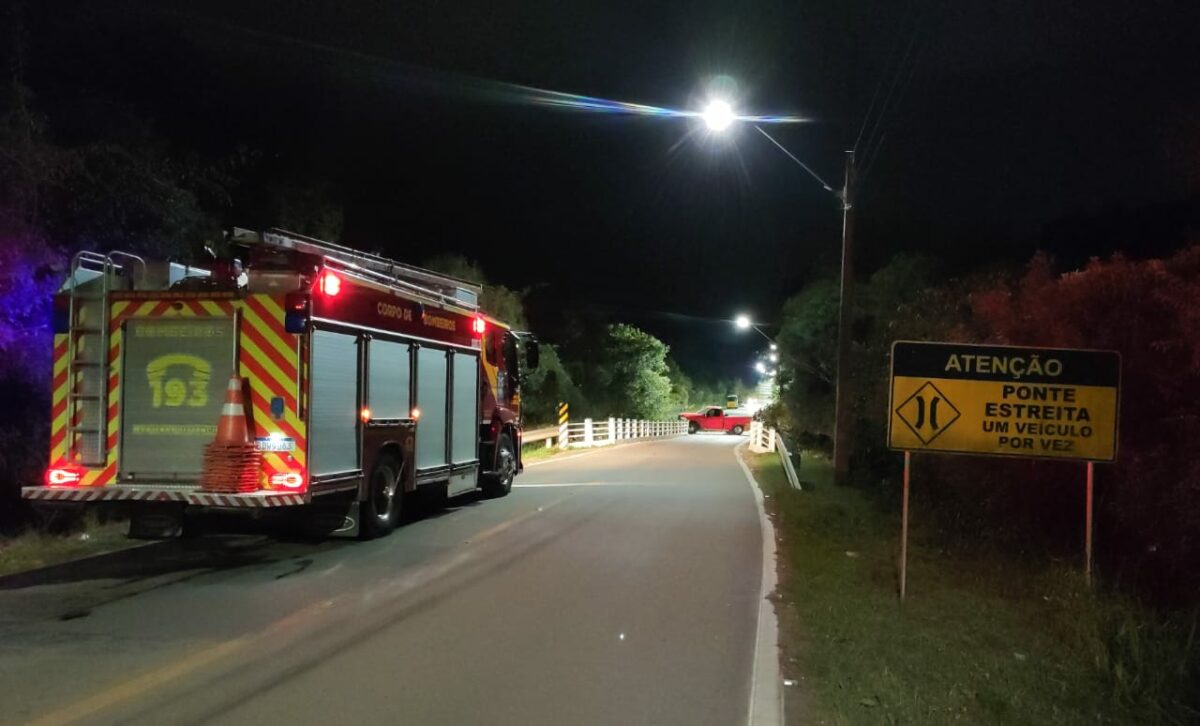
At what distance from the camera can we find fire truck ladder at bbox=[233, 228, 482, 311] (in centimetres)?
1005

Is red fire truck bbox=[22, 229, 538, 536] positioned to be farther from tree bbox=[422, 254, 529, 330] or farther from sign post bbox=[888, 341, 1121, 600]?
tree bbox=[422, 254, 529, 330]

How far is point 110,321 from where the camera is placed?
9.88m

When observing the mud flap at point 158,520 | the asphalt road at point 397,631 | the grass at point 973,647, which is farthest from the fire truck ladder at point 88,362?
the grass at point 973,647

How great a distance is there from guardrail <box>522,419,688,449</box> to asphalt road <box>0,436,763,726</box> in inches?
692

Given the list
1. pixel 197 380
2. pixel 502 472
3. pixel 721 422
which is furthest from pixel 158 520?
pixel 721 422

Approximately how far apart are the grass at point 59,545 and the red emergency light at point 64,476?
818mm

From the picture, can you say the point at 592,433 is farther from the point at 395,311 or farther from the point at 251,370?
the point at 251,370

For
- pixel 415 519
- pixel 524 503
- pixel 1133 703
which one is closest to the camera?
pixel 1133 703

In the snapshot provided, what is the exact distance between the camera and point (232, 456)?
929 centimetres

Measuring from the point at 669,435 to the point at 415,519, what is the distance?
45.1 metres

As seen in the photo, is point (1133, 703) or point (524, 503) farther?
point (524, 503)

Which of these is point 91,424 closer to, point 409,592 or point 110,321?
point 110,321

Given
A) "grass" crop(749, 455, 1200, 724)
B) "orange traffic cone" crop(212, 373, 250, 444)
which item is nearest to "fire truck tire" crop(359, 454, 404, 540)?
"orange traffic cone" crop(212, 373, 250, 444)

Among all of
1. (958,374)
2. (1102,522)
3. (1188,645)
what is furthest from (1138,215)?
(1188,645)
